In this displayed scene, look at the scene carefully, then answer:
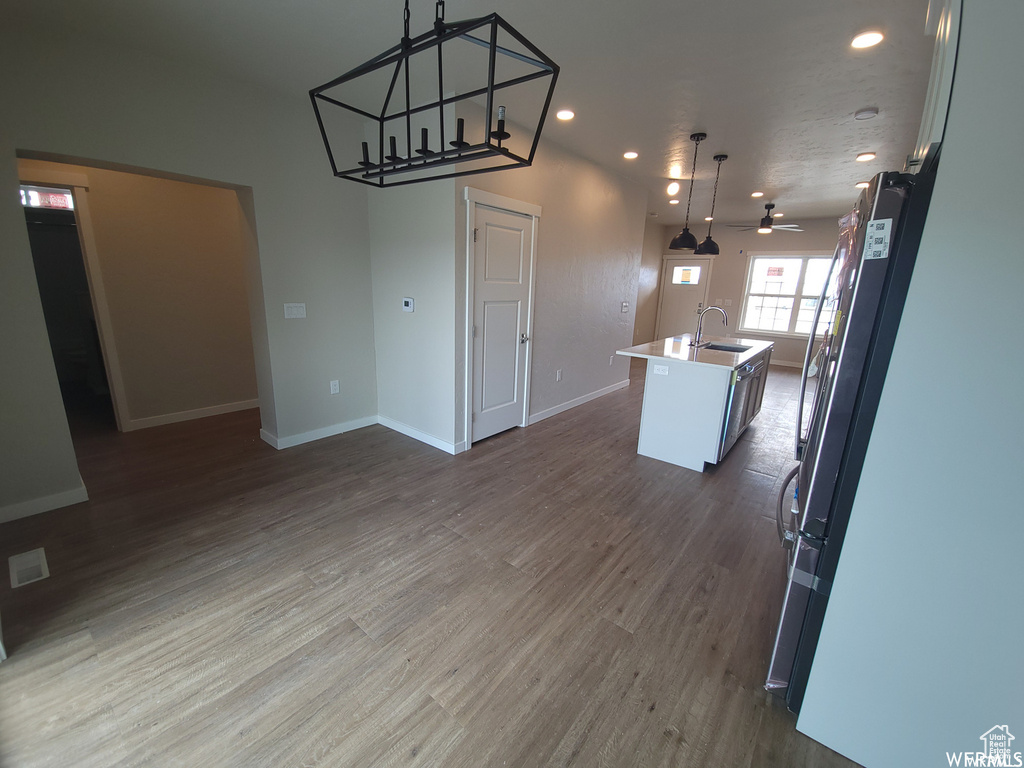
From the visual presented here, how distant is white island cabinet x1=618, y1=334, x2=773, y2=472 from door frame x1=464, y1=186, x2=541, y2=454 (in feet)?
3.31

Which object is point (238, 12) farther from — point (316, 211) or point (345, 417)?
point (345, 417)

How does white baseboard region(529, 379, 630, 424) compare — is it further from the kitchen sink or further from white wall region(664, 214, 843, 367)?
white wall region(664, 214, 843, 367)

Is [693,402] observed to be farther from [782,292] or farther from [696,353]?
[782,292]

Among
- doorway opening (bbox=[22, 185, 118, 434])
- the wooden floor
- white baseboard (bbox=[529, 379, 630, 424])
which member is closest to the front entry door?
white baseboard (bbox=[529, 379, 630, 424])

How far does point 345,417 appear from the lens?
393cm

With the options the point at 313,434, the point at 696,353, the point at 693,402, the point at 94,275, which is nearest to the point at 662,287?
the point at 696,353

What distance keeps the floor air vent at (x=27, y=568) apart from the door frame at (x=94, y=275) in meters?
2.06

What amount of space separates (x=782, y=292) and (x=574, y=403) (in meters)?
5.60

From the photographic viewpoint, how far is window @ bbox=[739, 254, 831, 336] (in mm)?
7410

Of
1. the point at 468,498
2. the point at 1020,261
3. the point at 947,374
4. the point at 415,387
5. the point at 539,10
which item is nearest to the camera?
the point at 1020,261

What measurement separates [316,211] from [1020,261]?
389 centimetres

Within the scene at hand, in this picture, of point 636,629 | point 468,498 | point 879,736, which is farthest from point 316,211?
point 879,736

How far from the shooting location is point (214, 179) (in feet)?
9.33

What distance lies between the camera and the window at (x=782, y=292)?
24.3 ft
